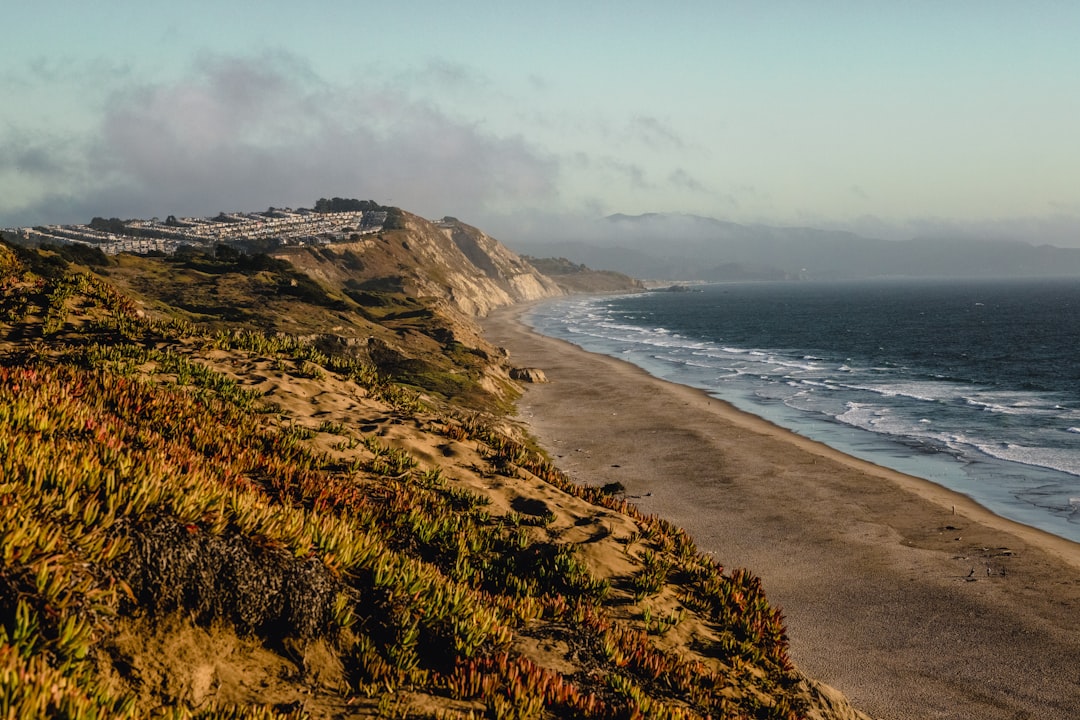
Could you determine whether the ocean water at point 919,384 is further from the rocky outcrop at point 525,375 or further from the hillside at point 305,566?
the hillside at point 305,566

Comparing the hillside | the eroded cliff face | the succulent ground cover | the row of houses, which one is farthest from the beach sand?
the row of houses

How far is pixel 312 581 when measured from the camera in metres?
7.15

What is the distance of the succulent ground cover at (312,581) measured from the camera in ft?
18.5

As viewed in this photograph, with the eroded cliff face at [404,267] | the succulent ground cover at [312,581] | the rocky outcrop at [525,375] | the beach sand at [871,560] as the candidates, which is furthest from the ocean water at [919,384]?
the succulent ground cover at [312,581]

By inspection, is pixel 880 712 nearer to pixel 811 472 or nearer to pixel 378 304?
pixel 811 472

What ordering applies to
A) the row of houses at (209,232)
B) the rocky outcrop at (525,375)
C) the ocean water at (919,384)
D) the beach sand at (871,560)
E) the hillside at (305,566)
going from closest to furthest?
the hillside at (305,566) < the beach sand at (871,560) < the ocean water at (919,384) < the rocky outcrop at (525,375) < the row of houses at (209,232)

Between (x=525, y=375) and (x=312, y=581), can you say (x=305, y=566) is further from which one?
(x=525, y=375)

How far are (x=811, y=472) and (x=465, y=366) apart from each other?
91.8ft

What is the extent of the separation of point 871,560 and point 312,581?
21106mm

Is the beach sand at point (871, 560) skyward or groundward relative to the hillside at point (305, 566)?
groundward

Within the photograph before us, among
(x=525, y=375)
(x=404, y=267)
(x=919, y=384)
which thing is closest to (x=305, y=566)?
(x=525, y=375)

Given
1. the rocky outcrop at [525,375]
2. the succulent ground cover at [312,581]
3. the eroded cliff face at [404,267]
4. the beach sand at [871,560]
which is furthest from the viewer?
the eroded cliff face at [404,267]

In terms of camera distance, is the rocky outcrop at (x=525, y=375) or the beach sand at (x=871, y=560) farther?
the rocky outcrop at (x=525, y=375)

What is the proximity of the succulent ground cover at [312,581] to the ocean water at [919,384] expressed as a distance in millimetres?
23220
